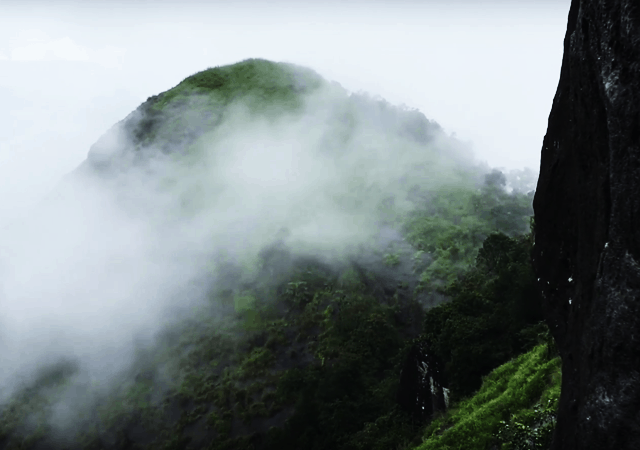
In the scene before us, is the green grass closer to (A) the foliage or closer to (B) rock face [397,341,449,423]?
(A) the foliage

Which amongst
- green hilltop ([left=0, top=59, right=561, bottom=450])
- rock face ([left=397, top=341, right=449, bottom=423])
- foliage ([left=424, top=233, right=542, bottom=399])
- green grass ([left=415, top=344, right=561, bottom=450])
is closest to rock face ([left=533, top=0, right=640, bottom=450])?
green grass ([left=415, top=344, right=561, bottom=450])

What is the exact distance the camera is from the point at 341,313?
46.9m

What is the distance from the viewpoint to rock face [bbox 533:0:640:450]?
5582mm

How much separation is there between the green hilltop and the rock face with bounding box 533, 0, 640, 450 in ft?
17.6

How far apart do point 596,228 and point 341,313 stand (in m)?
41.0

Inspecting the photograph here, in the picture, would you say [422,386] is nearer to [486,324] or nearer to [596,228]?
[486,324]

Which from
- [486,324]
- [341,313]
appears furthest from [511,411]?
[341,313]

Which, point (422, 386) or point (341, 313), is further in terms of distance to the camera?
point (341, 313)

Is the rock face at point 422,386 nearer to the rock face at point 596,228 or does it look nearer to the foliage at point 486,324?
the foliage at point 486,324

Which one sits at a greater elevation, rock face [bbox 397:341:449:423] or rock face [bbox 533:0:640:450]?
rock face [bbox 533:0:640:450]

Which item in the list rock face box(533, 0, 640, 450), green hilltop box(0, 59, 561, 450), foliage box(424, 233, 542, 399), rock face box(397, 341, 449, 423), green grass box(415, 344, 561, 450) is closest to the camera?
rock face box(533, 0, 640, 450)

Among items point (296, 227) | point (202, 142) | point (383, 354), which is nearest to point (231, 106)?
point (202, 142)

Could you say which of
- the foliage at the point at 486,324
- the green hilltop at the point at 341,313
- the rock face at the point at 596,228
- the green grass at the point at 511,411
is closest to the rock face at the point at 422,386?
the green hilltop at the point at 341,313

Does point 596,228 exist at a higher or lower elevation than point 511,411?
higher
